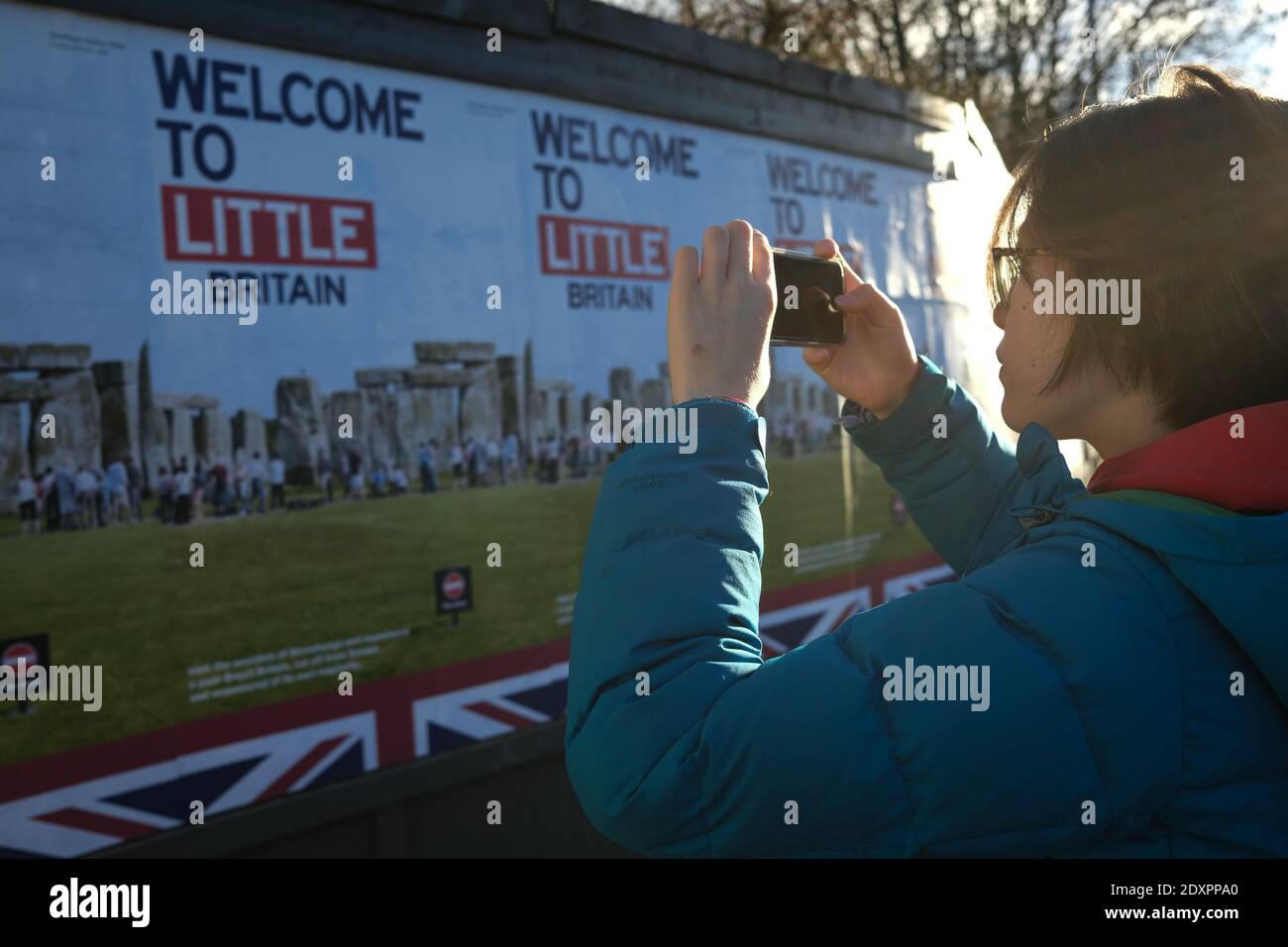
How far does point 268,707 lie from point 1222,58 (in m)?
2.29

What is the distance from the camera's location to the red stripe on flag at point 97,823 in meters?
2.27

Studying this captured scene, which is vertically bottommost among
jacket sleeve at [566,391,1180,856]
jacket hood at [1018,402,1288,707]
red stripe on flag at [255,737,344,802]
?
red stripe on flag at [255,737,344,802]

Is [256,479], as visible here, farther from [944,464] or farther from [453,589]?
[944,464]

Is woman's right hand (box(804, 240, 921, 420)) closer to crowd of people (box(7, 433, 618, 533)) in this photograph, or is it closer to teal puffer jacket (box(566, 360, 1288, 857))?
teal puffer jacket (box(566, 360, 1288, 857))

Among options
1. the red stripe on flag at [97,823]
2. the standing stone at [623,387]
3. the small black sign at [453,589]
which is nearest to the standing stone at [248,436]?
the small black sign at [453,589]

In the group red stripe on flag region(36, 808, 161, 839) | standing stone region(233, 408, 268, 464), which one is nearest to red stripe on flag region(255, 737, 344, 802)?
red stripe on flag region(36, 808, 161, 839)

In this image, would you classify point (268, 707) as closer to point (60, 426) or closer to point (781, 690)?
point (60, 426)

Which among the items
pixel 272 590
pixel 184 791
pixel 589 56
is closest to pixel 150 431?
pixel 272 590

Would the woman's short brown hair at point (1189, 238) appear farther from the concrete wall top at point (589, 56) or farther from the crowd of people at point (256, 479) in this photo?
the concrete wall top at point (589, 56)

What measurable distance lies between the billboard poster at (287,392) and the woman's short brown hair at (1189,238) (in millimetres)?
2015

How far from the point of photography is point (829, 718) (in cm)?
92

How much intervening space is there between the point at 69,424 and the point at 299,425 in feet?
1.75

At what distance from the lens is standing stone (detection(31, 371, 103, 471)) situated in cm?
230

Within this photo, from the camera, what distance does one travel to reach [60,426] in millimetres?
2334
